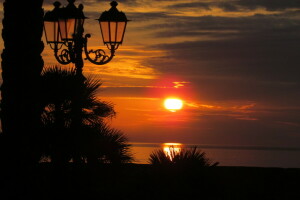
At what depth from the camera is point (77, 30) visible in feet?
37.7

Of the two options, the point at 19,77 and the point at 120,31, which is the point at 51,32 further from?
the point at 19,77

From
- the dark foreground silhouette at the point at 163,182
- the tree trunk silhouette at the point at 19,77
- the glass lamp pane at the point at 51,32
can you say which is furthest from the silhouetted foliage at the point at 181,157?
the tree trunk silhouette at the point at 19,77

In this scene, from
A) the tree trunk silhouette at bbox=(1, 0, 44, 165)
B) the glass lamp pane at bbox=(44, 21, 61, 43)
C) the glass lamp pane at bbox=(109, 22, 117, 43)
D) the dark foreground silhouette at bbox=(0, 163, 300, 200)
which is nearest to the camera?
the tree trunk silhouette at bbox=(1, 0, 44, 165)

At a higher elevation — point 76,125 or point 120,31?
point 120,31

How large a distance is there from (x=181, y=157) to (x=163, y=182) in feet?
2.09

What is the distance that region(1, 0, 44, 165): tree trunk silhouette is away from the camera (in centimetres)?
718

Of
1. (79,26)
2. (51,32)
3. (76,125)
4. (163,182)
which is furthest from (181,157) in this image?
(51,32)

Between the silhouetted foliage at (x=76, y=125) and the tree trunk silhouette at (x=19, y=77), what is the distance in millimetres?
4282

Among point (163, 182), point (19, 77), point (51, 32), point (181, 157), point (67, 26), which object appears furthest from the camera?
point (51, 32)

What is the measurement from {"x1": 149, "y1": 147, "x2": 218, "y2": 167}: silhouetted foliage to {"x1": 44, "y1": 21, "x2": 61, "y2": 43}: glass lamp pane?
319 cm

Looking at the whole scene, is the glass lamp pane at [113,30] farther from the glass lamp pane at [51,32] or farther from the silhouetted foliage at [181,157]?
the silhouetted foliage at [181,157]

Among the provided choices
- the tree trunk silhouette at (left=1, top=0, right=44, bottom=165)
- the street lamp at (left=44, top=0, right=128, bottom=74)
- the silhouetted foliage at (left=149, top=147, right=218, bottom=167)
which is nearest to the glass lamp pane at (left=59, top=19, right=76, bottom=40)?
the street lamp at (left=44, top=0, right=128, bottom=74)

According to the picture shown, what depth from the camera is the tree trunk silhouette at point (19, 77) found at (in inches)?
283

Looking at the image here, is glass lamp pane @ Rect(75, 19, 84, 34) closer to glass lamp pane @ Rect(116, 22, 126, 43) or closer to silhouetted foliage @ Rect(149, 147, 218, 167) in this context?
glass lamp pane @ Rect(116, 22, 126, 43)
